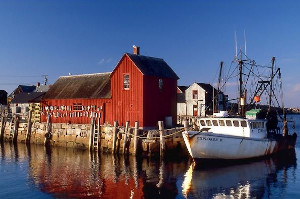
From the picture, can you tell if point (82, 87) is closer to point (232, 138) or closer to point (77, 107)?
point (77, 107)

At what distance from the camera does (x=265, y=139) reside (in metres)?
31.8

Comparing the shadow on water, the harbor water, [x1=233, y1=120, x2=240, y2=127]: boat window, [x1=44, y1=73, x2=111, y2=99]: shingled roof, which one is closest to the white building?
[x1=44, y1=73, x2=111, y2=99]: shingled roof

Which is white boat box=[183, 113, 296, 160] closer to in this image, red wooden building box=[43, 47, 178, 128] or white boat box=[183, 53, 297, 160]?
white boat box=[183, 53, 297, 160]

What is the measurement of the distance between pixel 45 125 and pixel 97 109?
695cm

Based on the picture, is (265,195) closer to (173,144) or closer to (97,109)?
(173,144)

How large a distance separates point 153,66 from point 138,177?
1693cm

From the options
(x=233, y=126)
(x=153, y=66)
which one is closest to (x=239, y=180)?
(x=233, y=126)

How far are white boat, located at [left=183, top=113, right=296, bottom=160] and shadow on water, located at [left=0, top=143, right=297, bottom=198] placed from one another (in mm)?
1059

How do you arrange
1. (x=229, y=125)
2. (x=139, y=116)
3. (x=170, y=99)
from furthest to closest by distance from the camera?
(x=170, y=99)
(x=139, y=116)
(x=229, y=125)

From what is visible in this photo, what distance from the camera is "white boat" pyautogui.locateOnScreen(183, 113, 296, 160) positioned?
2773 cm

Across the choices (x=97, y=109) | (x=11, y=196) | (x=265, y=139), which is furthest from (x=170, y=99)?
(x=11, y=196)

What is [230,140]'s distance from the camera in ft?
92.7

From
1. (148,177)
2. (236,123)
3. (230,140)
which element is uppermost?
(236,123)

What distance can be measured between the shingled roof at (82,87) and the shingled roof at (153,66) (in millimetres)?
5262
